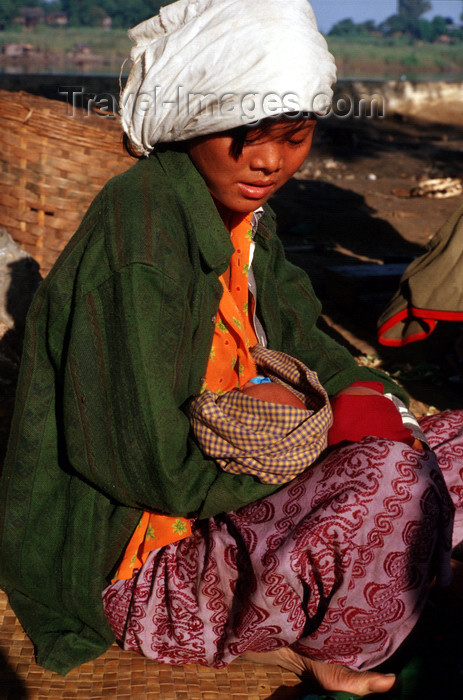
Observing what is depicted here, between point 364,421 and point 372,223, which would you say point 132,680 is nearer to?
point 364,421

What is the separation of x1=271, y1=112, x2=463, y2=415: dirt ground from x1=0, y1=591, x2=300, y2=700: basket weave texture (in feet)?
6.87

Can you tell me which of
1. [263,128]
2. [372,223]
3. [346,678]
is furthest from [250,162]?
[372,223]

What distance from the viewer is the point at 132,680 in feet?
6.06

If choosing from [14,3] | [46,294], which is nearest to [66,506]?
[46,294]

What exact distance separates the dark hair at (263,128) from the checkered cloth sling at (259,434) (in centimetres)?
61

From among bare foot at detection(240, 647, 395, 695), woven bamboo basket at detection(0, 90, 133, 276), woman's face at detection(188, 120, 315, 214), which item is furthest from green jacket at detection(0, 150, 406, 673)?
woven bamboo basket at detection(0, 90, 133, 276)

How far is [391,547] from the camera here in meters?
1.62

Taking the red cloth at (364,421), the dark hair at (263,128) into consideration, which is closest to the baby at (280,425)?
the red cloth at (364,421)

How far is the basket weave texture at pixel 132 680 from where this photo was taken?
70.7 inches

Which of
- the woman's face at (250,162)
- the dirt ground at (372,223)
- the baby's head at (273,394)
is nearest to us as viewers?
the woman's face at (250,162)

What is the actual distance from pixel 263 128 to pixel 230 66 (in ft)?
0.53

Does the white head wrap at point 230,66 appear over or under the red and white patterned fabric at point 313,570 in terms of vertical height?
over

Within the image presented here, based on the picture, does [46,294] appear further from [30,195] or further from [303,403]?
[30,195]

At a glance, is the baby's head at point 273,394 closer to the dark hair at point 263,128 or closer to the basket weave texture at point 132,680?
the dark hair at point 263,128
